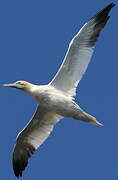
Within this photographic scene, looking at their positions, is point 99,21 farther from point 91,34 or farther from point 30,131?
point 30,131

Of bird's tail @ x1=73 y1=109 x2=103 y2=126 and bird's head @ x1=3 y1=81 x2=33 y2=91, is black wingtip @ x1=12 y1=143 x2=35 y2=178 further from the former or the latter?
bird's tail @ x1=73 y1=109 x2=103 y2=126

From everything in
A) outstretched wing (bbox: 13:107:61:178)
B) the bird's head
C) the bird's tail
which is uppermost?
the bird's head

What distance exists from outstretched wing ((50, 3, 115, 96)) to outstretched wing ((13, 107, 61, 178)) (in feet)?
5.72

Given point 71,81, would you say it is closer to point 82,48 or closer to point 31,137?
point 82,48

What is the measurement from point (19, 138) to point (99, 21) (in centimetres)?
500

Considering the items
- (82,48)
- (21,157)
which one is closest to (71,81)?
(82,48)

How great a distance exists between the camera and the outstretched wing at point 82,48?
24.0 m

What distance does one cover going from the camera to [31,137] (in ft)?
84.8

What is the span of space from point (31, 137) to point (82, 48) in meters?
3.90

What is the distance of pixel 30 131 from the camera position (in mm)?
25766

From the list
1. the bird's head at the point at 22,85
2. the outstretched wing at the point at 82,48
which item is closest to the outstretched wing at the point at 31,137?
the bird's head at the point at 22,85

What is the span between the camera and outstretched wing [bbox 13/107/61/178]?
25.6 metres

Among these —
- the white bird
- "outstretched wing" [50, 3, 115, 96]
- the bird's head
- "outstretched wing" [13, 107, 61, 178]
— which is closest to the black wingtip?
"outstretched wing" [13, 107, 61, 178]

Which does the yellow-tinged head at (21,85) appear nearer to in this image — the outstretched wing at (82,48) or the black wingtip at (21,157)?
the outstretched wing at (82,48)
